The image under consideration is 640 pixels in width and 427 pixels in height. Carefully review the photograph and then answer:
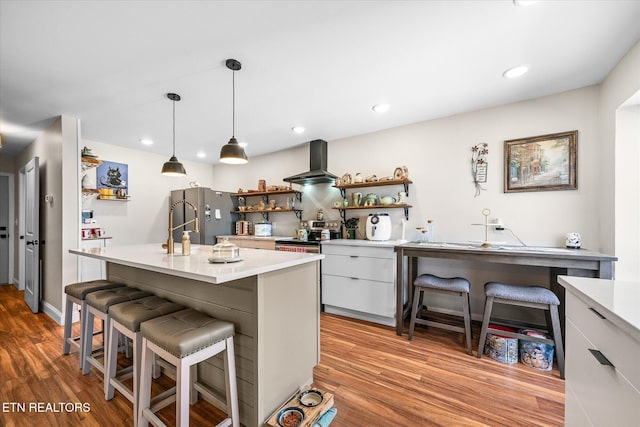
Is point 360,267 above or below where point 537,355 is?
above

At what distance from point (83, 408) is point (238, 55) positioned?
2511 millimetres

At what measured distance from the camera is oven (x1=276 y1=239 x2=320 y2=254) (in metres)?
3.24

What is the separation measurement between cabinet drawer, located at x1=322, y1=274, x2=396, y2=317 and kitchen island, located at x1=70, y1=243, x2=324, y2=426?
1119mm

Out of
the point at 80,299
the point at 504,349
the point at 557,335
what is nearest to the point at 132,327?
the point at 80,299

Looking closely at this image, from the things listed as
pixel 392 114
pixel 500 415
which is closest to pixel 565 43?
pixel 392 114

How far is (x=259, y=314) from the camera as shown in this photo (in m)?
1.40

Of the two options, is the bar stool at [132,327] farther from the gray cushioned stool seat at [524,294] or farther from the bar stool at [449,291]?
the gray cushioned stool seat at [524,294]

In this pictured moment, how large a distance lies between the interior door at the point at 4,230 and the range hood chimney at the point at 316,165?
542 cm

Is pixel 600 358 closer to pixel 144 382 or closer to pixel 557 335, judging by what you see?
pixel 557 335

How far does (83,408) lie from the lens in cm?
159

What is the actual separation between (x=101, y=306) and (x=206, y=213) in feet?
9.02

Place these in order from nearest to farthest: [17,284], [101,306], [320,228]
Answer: [101,306] < [320,228] < [17,284]

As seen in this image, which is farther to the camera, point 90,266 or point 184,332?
point 90,266

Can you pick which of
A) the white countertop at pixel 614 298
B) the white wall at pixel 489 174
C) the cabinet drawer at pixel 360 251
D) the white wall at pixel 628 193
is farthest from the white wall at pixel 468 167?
the white countertop at pixel 614 298
